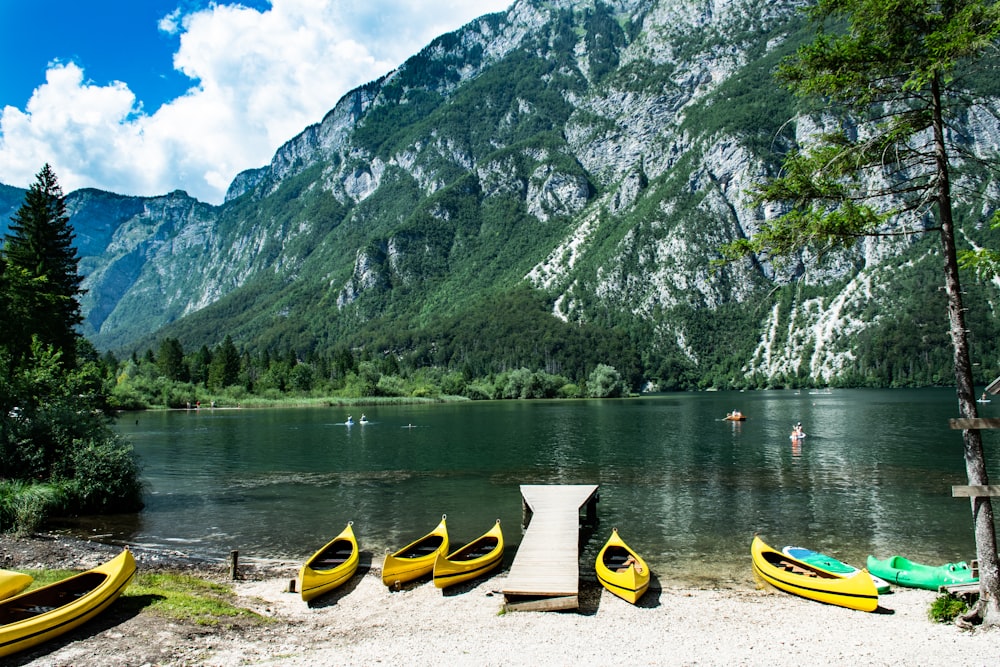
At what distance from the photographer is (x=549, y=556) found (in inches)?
778

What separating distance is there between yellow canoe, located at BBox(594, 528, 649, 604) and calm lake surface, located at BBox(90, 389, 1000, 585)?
1805 millimetres

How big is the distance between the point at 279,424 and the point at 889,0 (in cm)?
9275

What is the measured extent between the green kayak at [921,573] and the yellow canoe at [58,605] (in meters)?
22.5

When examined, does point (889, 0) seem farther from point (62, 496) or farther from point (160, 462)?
point (160, 462)

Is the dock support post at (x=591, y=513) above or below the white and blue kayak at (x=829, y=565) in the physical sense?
below

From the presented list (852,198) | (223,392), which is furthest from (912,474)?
(223,392)

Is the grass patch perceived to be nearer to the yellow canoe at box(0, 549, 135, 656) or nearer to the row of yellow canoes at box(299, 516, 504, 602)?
the yellow canoe at box(0, 549, 135, 656)

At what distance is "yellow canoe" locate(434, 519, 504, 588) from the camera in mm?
18812

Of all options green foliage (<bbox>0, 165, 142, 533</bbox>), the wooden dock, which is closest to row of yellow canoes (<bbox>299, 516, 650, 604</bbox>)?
the wooden dock

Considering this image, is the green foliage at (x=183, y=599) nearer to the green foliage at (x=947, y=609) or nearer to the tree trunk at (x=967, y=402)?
the green foliage at (x=947, y=609)

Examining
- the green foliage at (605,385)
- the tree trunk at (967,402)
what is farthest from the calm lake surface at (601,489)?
the green foliage at (605,385)

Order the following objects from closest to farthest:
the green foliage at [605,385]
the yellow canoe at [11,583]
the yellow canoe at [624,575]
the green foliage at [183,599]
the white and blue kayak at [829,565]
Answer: the yellow canoe at [11,583] → the green foliage at [183,599] → the yellow canoe at [624,575] → the white and blue kayak at [829,565] → the green foliage at [605,385]

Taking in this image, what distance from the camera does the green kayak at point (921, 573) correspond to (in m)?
17.6

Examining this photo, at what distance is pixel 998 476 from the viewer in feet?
132
